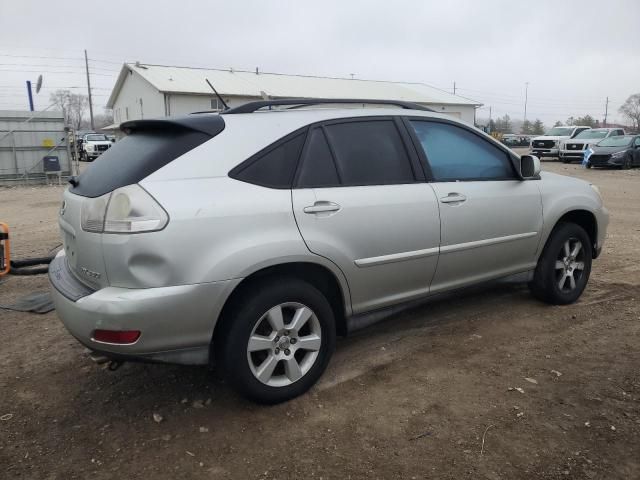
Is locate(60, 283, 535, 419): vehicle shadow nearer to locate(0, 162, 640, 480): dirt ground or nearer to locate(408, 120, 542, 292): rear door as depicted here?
locate(0, 162, 640, 480): dirt ground

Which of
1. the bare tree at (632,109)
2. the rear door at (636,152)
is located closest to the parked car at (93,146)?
the rear door at (636,152)

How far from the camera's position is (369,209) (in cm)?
328

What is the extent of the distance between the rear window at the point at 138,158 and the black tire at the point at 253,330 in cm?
82

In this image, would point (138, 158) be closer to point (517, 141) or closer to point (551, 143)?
point (551, 143)

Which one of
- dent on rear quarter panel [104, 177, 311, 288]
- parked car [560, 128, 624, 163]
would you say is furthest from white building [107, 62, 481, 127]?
dent on rear quarter panel [104, 177, 311, 288]

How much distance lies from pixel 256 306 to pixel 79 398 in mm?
1332

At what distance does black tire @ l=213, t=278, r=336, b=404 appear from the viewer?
9.27 ft

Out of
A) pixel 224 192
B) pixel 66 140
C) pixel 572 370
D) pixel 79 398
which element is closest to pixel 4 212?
pixel 66 140

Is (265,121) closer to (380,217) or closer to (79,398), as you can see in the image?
(380,217)

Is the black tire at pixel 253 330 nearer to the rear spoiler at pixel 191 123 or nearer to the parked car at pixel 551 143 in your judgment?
the rear spoiler at pixel 191 123

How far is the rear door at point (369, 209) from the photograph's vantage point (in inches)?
123

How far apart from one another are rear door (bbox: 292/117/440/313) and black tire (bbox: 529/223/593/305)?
1358mm

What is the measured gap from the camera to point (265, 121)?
316 centimetres

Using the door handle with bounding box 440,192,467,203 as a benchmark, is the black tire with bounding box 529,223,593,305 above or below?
below
